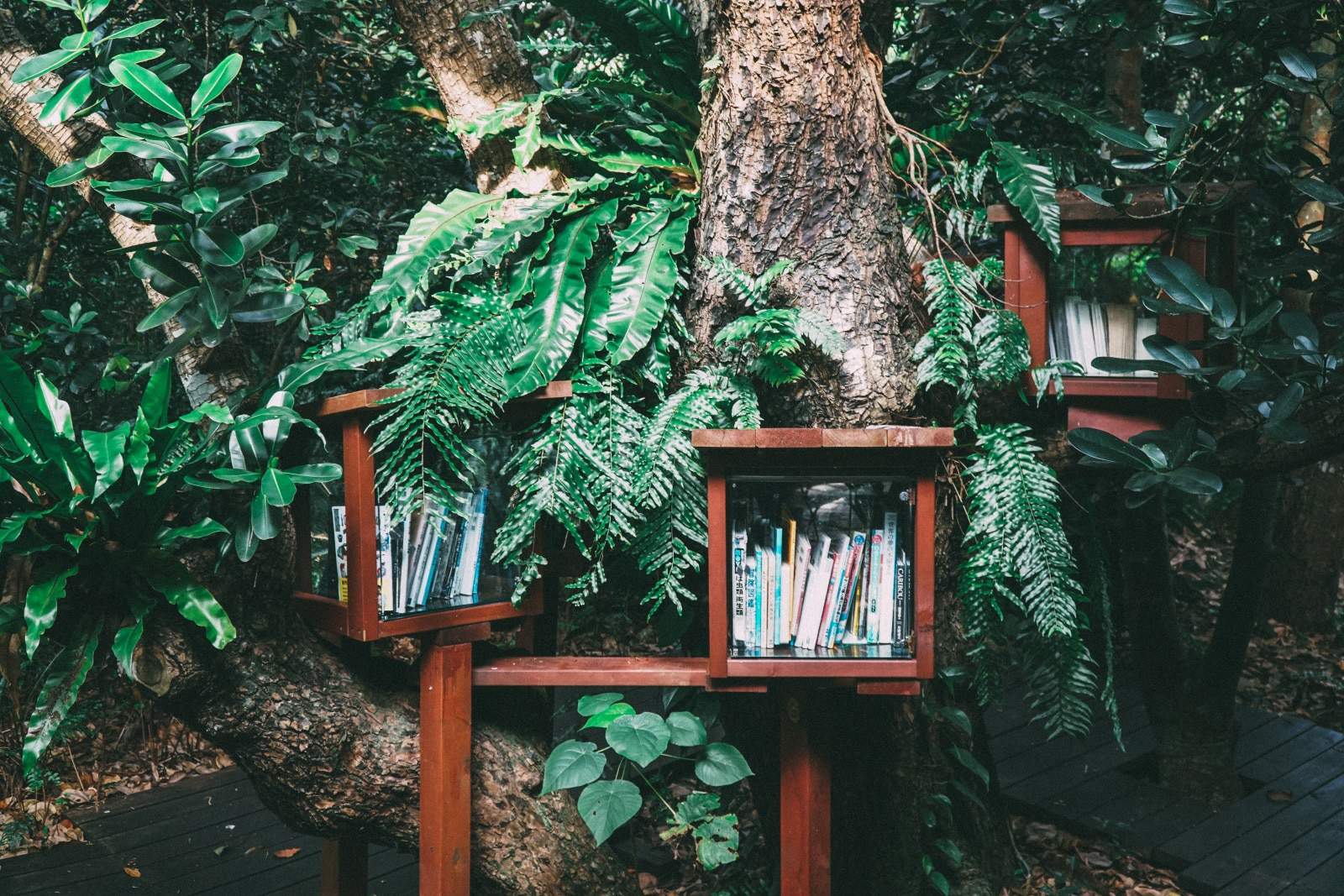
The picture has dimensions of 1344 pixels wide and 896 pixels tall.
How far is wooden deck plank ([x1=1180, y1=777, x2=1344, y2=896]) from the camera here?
3076 millimetres

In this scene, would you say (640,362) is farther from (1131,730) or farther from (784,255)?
(1131,730)

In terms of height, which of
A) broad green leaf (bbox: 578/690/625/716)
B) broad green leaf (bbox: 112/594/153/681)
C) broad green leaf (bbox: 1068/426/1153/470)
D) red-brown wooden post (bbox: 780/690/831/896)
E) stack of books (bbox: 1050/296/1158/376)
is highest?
stack of books (bbox: 1050/296/1158/376)

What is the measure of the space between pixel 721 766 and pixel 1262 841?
247 cm

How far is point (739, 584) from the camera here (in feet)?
5.96

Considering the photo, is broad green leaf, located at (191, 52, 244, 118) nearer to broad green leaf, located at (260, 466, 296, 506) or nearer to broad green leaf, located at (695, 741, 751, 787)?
broad green leaf, located at (260, 466, 296, 506)

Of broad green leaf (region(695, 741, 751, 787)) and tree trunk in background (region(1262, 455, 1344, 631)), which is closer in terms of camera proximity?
broad green leaf (region(695, 741, 751, 787))

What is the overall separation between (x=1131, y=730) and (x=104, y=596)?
401 centimetres

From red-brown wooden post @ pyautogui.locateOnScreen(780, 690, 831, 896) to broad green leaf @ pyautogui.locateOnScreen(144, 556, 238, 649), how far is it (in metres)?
1.03

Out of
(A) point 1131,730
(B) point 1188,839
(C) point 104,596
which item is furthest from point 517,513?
(A) point 1131,730

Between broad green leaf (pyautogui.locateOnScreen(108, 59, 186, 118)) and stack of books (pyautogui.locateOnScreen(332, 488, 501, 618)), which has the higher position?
broad green leaf (pyautogui.locateOnScreen(108, 59, 186, 118))

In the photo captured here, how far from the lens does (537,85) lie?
8.18ft

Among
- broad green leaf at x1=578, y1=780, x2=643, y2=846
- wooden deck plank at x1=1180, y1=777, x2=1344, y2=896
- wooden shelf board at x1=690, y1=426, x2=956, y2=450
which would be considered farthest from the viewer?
wooden deck plank at x1=1180, y1=777, x2=1344, y2=896

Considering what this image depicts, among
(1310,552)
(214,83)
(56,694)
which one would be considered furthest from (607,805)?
(1310,552)

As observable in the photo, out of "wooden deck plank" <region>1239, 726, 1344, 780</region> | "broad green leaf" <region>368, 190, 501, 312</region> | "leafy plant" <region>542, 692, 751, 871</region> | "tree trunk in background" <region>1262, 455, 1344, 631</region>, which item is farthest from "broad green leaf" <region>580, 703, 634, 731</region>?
"tree trunk in background" <region>1262, 455, 1344, 631</region>
